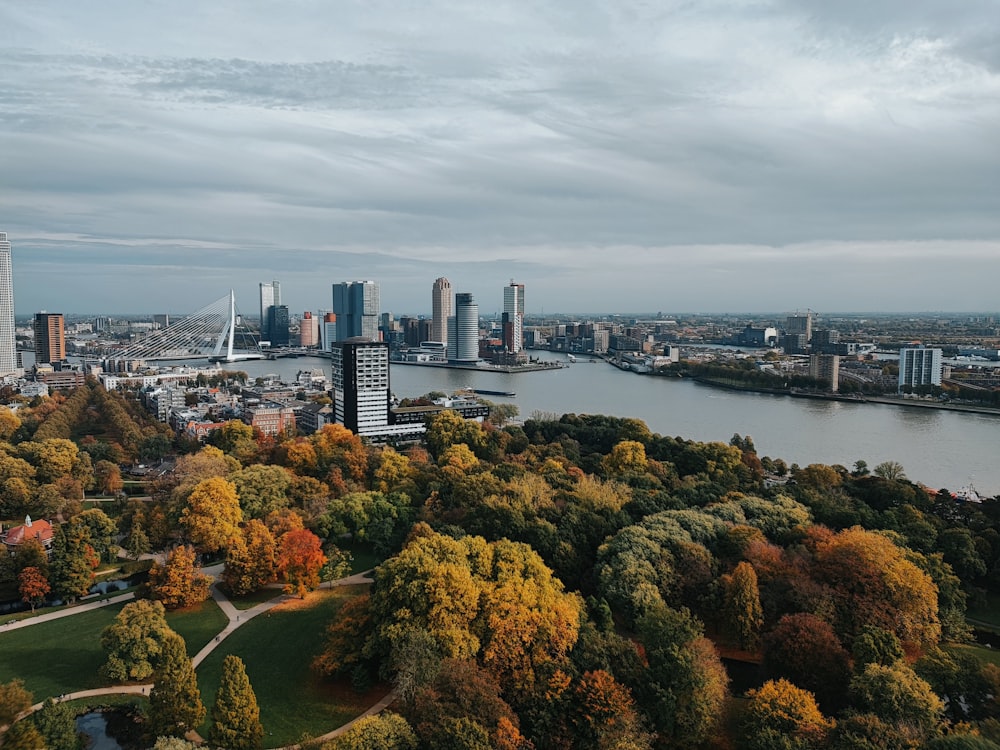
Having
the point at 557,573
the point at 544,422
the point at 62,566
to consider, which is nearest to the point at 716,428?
the point at 544,422

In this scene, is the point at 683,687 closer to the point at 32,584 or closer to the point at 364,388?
the point at 32,584

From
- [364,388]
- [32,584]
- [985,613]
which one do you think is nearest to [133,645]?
[32,584]

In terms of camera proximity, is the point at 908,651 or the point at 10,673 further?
the point at 908,651

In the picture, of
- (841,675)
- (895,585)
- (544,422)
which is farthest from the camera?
(544,422)

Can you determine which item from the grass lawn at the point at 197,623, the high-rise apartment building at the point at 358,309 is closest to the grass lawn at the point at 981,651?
the grass lawn at the point at 197,623

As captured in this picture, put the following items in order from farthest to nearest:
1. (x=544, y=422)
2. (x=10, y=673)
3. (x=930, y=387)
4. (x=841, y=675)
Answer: (x=930, y=387)
(x=544, y=422)
(x=10, y=673)
(x=841, y=675)

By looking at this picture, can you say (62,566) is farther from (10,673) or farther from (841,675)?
(841,675)

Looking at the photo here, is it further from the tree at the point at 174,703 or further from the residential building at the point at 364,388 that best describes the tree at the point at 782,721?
the residential building at the point at 364,388
